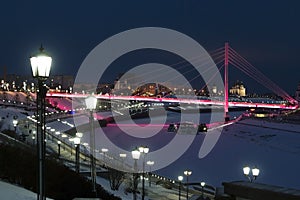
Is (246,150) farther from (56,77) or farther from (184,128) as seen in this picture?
(56,77)

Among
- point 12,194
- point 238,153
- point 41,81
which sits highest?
point 41,81

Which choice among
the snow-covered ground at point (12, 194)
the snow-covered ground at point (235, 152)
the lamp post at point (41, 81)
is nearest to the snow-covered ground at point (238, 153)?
the snow-covered ground at point (235, 152)

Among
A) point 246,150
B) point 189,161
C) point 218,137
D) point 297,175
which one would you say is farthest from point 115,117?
point 297,175

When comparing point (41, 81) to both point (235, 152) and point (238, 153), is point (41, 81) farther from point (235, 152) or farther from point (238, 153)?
point (235, 152)

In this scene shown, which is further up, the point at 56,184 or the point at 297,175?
the point at 56,184

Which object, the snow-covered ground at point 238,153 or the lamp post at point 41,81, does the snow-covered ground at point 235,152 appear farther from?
the lamp post at point 41,81

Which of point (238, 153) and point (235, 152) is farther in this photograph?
point (235, 152)

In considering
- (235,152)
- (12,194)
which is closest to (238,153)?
(235,152)

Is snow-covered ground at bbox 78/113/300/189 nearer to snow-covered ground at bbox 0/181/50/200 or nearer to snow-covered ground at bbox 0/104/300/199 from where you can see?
snow-covered ground at bbox 0/104/300/199

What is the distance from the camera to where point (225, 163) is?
14.7 meters

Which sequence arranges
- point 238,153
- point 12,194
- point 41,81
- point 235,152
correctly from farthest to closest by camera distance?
point 235,152, point 238,153, point 12,194, point 41,81

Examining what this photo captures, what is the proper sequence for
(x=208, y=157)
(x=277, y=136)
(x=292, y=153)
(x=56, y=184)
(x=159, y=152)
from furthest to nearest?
1. (x=277, y=136)
2. (x=292, y=153)
3. (x=159, y=152)
4. (x=208, y=157)
5. (x=56, y=184)

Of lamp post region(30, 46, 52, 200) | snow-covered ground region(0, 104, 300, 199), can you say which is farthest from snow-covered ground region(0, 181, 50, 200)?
snow-covered ground region(0, 104, 300, 199)

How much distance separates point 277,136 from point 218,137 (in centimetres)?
401
